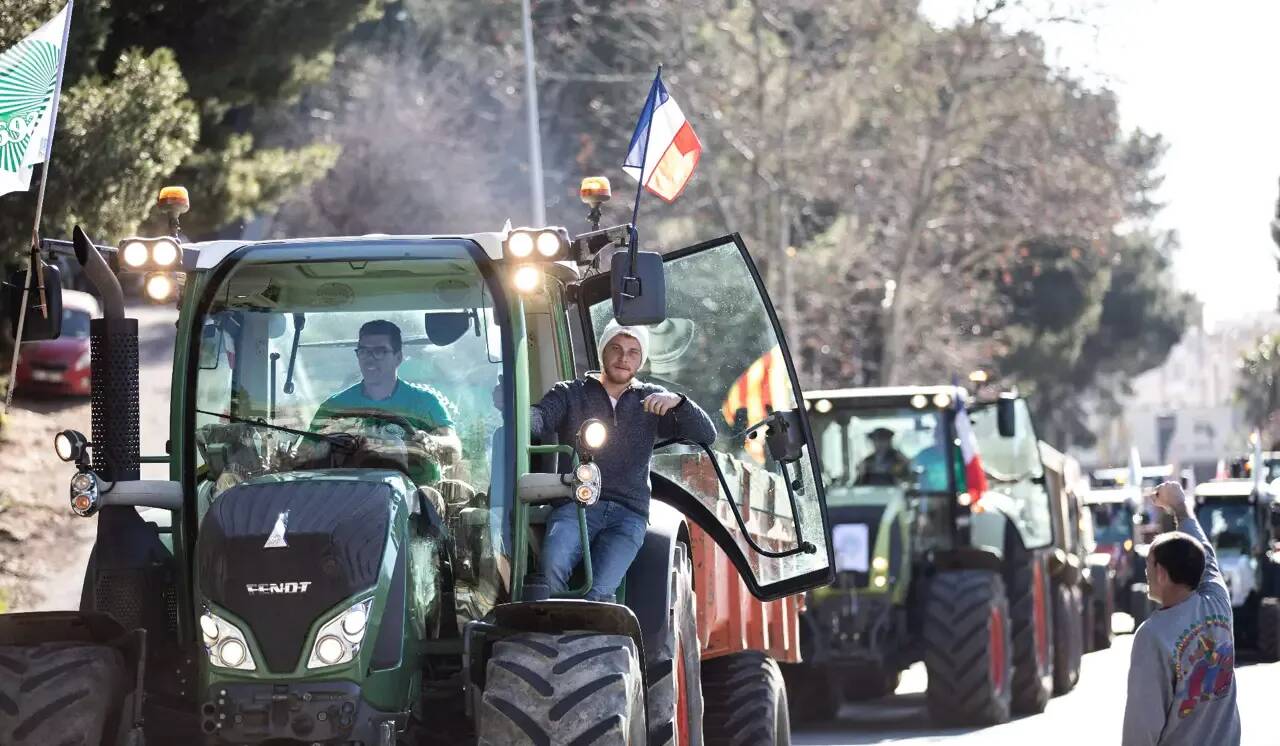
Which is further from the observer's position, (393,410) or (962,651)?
(962,651)

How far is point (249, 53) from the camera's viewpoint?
86.0 ft

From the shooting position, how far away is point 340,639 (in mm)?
7477

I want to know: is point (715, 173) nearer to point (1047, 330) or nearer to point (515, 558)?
point (1047, 330)

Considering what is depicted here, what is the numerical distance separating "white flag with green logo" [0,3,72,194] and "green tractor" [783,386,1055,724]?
827 cm

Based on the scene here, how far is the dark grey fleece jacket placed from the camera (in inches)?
361

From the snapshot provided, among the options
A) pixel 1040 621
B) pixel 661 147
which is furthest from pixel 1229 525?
pixel 661 147

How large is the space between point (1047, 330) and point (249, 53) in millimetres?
35204

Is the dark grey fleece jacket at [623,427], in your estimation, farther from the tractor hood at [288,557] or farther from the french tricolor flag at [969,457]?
the french tricolor flag at [969,457]

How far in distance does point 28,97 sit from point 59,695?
11.5ft

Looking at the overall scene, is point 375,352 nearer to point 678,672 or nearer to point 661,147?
point 678,672

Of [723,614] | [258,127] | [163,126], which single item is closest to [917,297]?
[258,127]

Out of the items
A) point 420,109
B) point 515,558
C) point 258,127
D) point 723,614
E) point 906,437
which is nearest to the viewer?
point 515,558

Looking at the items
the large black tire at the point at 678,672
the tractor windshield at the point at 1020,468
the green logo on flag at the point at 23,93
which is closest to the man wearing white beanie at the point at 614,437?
the large black tire at the point at 678,672

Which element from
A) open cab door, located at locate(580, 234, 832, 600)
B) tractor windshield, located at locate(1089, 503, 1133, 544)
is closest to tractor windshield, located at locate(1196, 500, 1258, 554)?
tractor windshield, located at locate(1089, 503, 1133, 544)
